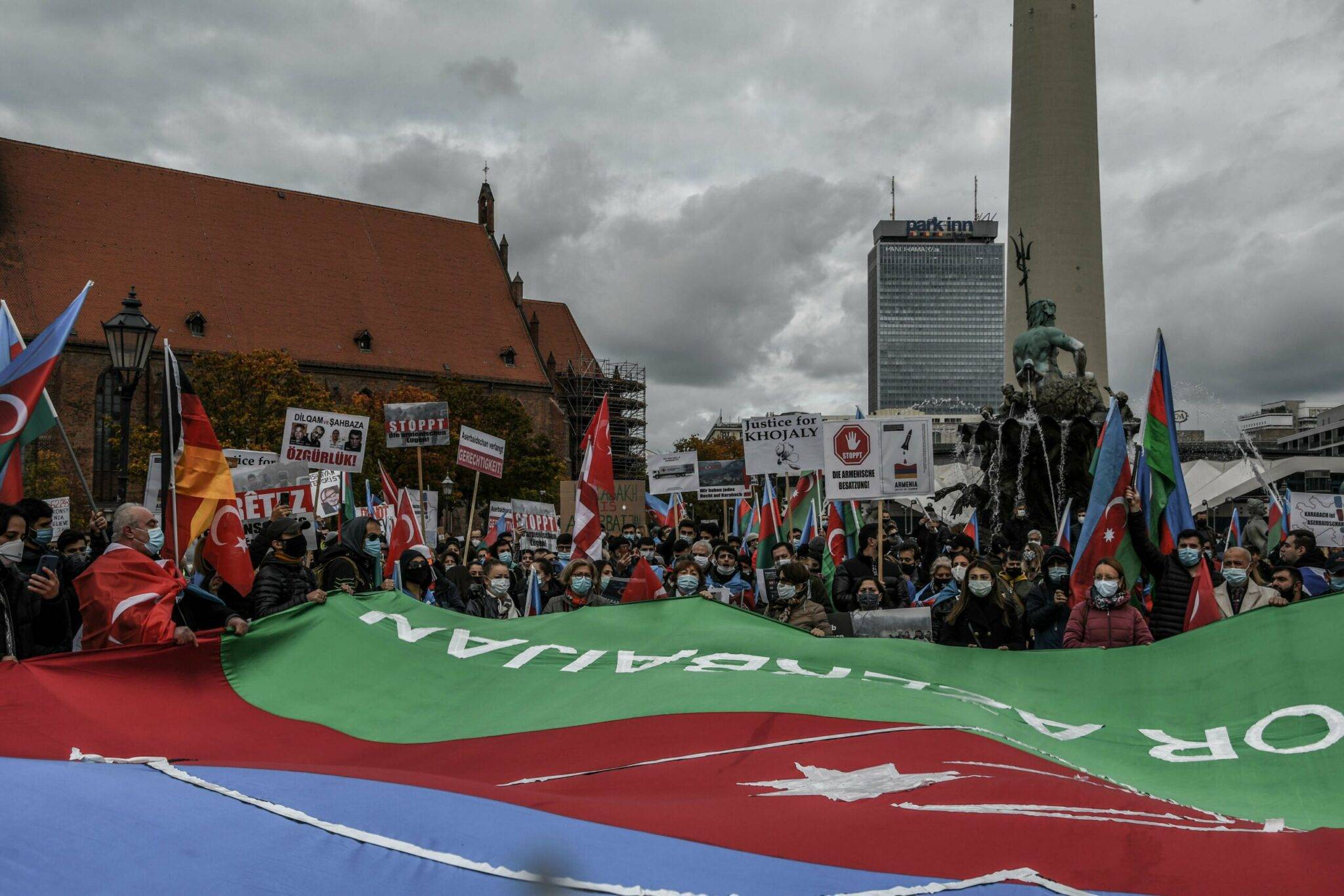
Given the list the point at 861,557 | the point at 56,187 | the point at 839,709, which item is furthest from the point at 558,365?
the point at 839,709

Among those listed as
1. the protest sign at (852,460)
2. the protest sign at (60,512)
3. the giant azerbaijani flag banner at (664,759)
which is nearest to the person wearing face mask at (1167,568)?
the giant azerbaijani flag banner at (664,759)

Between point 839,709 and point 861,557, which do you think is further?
point 861,557

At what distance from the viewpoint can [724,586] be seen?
30.9ft

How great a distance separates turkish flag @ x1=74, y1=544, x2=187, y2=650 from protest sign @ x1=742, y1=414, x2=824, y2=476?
10263 millimetres

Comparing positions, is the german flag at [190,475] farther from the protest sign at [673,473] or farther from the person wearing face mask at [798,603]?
the protest sign at [673,473]

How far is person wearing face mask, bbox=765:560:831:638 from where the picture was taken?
25.7 feet

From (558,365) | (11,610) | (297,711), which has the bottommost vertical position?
(297,711)

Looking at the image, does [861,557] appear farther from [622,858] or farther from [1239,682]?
[622,858]

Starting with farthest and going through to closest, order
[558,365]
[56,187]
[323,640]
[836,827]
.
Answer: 1. [558,365]
2. [56,187]
3. [323,640]
4. [836,827]

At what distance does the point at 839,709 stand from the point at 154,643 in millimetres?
3442

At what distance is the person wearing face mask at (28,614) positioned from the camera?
6312mm

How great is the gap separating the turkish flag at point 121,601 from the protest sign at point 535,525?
11653mm

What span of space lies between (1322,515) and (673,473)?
30.1ft

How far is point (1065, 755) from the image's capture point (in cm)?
516
